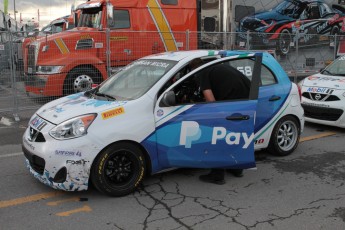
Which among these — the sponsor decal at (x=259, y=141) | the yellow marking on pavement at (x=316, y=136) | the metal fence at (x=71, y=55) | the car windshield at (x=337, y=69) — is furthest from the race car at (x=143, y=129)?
the metal fence at (x=71, y=55)

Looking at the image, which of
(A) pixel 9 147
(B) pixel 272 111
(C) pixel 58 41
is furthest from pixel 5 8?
(B) pixel 272 111

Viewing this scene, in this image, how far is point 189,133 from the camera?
445cm

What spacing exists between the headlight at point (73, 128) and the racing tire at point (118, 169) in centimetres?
32

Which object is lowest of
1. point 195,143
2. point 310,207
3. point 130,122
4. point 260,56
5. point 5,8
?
point 310,207

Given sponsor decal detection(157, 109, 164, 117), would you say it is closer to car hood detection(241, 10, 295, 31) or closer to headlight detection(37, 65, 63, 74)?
headlight detection(37, 65, 63, 74)

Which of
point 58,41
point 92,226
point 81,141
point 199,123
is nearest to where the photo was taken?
point 92,226

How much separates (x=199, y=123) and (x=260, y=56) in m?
1.28

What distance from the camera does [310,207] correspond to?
415cm

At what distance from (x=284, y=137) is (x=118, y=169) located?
2803 millimetres

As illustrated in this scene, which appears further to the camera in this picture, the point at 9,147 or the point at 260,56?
the point at 9,147

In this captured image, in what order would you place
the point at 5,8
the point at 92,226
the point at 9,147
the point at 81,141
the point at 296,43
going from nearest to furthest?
the point at 92,226 < the point at 81,141 < the point at 9,147 < the point at 296,43 < the point at 5,8

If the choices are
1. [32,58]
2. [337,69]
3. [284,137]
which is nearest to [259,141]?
[284,137]

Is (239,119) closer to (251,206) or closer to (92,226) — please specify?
(251,206)

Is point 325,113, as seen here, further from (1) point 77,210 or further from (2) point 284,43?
(2) point 284,43
